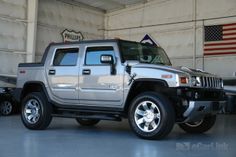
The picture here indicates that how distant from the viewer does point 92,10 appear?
57.8ft

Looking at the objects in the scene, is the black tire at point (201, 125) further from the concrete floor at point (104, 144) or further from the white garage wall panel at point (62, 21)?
the white garage wall panel at point (62, 21)

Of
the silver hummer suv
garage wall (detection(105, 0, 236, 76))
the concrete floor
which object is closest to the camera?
Answer: the concrete floor

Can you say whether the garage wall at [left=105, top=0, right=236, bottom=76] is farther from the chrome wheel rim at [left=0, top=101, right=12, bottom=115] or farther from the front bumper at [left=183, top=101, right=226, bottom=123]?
the front bumper at [left=183, top=101, right=226, bottom=123]

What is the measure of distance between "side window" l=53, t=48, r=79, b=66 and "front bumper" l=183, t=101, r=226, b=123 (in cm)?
246

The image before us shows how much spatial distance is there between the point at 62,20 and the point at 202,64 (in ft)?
19.4

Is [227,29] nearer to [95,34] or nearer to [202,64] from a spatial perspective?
[202,64]

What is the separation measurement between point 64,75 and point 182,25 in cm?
937

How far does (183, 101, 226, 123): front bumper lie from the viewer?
20.9 feet

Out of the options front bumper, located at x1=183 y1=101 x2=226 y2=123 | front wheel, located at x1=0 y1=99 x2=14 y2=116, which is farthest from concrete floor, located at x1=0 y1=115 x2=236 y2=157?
front wheel, located at x1=0 y1=99 x2=14 y2=116

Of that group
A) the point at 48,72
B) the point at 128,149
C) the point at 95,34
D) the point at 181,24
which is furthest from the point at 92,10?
the point at 128,149

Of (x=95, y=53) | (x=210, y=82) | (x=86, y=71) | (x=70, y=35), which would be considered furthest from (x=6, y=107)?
(x=210, y=82)

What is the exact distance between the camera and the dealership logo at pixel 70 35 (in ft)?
53.0

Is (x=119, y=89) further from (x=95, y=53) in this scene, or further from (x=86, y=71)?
(x=95, y=53)

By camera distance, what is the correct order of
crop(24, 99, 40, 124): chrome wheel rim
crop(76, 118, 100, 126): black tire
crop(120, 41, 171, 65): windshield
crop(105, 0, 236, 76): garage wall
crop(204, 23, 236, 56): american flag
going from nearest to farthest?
crop(120, 41, 171, 65): windshield, crop(24, 99, 40, 124): chrome wheel rim, crop(76, 118, 100, 126): black tire, crop(204, 23, 236, 56): american flag, crop(105, 0, 236, 76): garage wall
